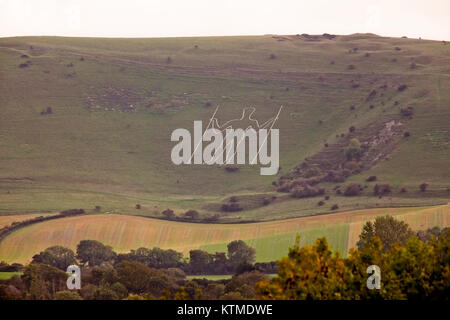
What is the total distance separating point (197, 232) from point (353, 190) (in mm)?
40438

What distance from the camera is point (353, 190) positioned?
17112 centimetres

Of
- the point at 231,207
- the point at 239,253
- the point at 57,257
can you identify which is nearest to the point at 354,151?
the point at 231,207

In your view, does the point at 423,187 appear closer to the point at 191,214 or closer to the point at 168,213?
the point at 191,214

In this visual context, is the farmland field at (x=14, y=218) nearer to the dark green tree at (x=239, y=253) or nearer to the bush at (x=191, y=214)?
the bush at (x=191, y=214)

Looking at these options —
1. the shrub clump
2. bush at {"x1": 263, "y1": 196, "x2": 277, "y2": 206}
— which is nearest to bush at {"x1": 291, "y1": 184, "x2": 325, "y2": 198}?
bush at {"x1": 263, "y1": 196, "x2": 277, "y2": 206}

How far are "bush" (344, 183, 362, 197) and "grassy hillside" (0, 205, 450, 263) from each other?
22.3 metres

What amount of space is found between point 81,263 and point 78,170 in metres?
64.3

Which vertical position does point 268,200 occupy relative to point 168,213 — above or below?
above

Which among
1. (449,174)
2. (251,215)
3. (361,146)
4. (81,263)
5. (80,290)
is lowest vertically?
(80,290)

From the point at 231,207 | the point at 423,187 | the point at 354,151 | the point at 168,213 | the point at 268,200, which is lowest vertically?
the point at 168,213

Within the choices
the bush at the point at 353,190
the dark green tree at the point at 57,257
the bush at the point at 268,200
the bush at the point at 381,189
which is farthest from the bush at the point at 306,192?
the dark green tree at the point at 57,257

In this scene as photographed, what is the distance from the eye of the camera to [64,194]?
573 feet
